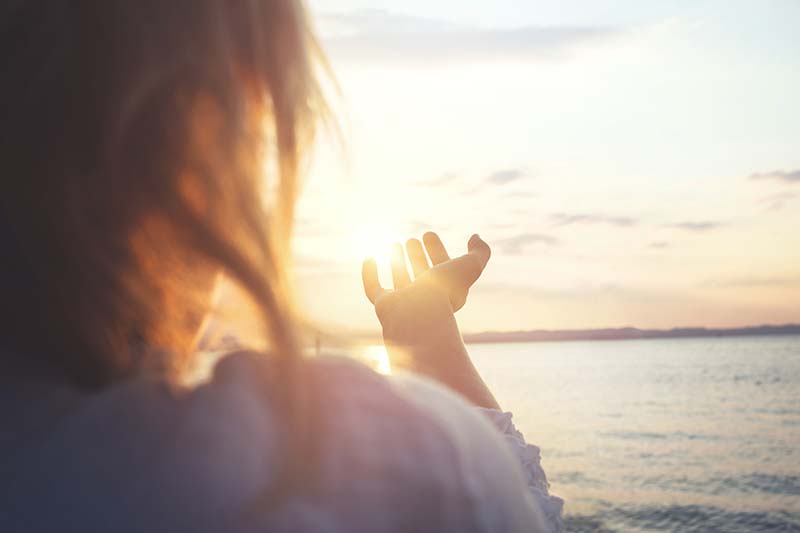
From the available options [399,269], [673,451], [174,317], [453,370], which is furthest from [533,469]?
[673,451]

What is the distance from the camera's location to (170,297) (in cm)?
83

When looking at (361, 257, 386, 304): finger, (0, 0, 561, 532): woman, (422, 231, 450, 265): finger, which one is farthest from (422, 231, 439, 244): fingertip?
(0, 0, 561, 532): woman

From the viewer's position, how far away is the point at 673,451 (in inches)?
893

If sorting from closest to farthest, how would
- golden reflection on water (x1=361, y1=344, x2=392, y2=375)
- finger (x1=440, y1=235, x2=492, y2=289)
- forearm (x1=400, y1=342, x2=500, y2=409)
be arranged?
golden reflection on water (x1=361, y1=344, x2=392, y2=375) → forearm (x1=400, y1=342, x2=500, y2=409) → finger (x1=440, y1=235, x2=492, y2=289)

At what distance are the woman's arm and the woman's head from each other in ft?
3.80

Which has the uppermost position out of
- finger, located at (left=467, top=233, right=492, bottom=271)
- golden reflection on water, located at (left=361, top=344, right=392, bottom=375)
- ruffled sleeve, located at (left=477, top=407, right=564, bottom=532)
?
finger, located at (left=467, top=233, right=492, bottom=271)

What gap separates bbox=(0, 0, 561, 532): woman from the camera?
0.62 meters

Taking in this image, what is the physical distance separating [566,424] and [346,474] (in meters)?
31.2

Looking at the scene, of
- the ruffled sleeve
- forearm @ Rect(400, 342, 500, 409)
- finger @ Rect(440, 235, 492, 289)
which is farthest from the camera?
finger @ Rect(440, 235, 492, 289)

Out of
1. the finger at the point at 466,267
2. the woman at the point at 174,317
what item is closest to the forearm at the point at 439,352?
the finger at the point at 466,267

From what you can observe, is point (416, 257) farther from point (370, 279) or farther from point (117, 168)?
point (117, 168)

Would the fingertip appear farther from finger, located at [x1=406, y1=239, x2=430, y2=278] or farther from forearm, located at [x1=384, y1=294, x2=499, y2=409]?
forearm, located at [x1=384, y1=294, x2=499, y2=409]

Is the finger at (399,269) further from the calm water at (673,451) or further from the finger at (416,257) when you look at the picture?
the calm water at (673,451)

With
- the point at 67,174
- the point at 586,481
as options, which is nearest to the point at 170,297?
the point at 67,174
